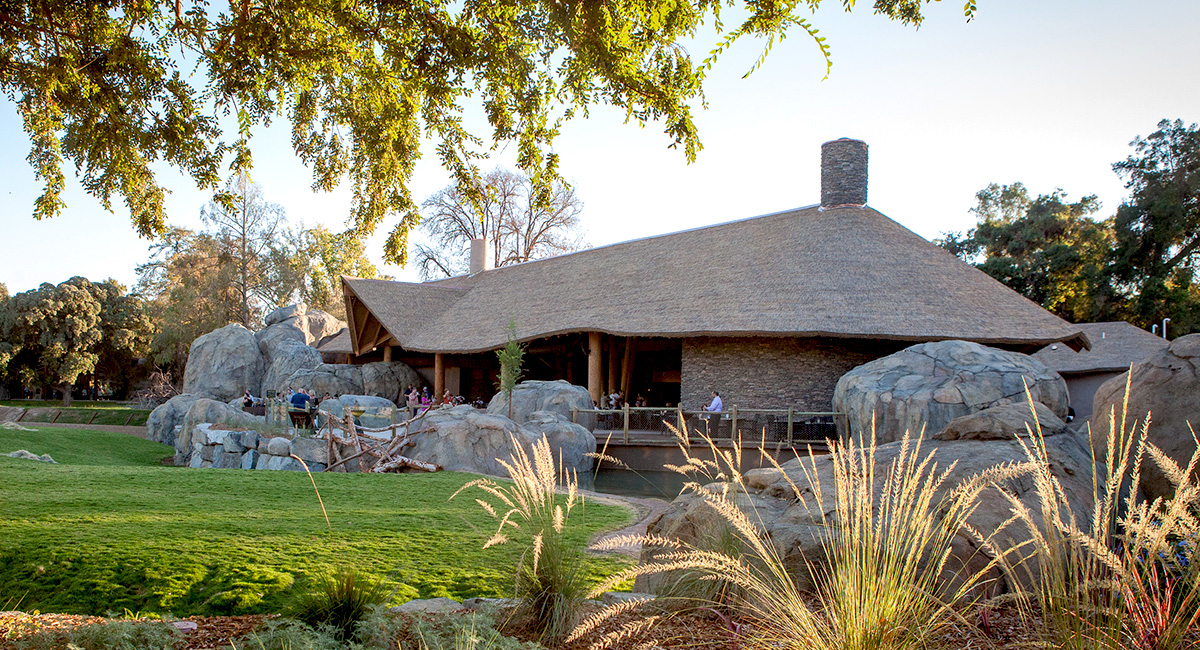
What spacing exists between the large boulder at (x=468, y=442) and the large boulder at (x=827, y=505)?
841 centimetres

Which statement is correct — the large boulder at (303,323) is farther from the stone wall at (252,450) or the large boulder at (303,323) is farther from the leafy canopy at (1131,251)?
the leafy canopy at (1131,251)

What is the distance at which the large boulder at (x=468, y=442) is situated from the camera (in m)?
12.9

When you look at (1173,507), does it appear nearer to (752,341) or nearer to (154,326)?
(752,341)

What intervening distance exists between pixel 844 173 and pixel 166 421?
18.9 meters

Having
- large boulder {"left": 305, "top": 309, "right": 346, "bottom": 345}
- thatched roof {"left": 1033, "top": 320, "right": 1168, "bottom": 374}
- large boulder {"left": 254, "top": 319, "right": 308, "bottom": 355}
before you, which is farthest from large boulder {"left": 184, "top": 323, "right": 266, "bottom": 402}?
thatched roof {"left": 1033, "top": 320, "right": 1168, "bottom": 374}

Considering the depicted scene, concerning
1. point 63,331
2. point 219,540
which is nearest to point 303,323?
point 63,331

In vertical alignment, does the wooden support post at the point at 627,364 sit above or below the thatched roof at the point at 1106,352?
below

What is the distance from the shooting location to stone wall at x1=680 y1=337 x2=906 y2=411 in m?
18.1

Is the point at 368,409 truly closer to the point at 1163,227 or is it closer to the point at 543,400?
the point at 543,400

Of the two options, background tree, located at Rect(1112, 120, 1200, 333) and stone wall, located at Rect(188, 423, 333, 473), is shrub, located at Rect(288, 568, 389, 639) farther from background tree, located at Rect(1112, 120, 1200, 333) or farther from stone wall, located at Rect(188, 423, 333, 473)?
background tree, located at Rect(1112, 120, 1200, 333)

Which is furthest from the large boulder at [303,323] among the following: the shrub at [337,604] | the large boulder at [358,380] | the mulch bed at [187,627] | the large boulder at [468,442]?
the shrub at [337,604]

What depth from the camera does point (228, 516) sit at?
22.6ft

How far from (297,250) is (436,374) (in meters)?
17.2

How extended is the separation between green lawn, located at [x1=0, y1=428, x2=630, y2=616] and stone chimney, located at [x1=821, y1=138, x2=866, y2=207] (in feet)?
52.8
